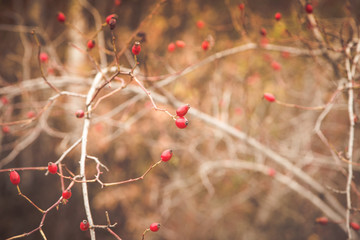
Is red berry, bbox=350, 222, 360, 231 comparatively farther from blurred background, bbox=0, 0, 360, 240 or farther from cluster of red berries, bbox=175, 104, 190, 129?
blurred background, bbox=0, 0, 360, 240

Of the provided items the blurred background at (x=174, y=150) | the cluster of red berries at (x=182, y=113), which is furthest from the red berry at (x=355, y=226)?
the blurred background at (x=174, y=150)

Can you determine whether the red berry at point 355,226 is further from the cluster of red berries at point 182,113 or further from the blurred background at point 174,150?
the blurred background at point 174,150

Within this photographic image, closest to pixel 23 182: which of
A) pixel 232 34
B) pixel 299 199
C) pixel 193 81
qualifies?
pixel 193 81

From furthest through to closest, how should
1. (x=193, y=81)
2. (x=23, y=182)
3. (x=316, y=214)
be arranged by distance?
(x=23, y=182) < (x=193, y=81) < (x=316, y=214)

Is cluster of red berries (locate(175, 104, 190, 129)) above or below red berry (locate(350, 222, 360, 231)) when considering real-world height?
above

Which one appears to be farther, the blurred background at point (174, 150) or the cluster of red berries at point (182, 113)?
the blurred background at point (174, 150)

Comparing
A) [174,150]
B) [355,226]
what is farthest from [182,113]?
[174,150]

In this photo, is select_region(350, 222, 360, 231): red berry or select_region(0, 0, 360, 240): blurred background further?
select_region(0, 0, 360, 240): blurred background

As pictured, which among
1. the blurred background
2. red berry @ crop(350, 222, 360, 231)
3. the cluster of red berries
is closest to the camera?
the cluster of red berries

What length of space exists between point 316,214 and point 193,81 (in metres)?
3.39

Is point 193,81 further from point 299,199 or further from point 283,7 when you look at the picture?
point 299,199

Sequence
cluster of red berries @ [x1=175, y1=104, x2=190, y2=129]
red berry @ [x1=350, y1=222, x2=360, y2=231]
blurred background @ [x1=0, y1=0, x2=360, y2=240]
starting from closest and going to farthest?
cluster of red berries @ [x1=175, y1=104, x2=190, y2=129]
red berry @ [x1=350, y1=222, x2=360, y2=231]
blurred background @ [x1=0, y1=0, x2=360, y2=240]

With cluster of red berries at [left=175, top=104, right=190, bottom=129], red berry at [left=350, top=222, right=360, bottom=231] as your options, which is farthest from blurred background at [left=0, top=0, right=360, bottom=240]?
cluster of red berries at [left=175, top=104, right=190, bottom=129]

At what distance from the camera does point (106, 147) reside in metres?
4.39
